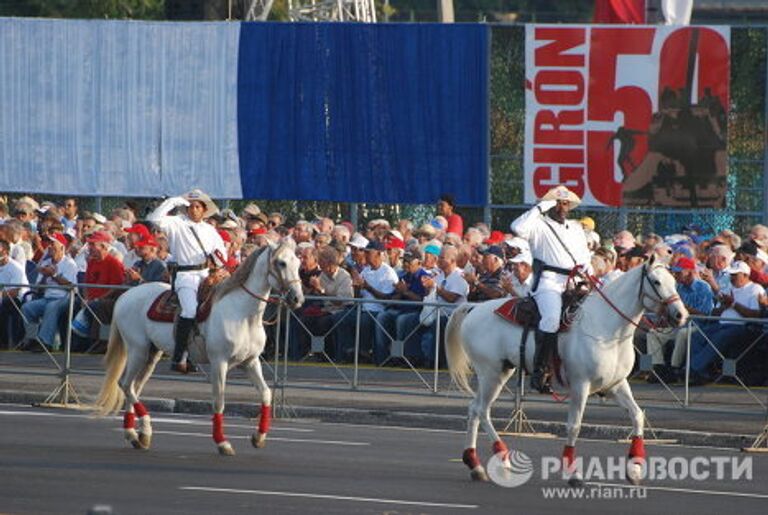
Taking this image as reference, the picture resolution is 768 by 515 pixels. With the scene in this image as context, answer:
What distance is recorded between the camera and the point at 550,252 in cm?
1911

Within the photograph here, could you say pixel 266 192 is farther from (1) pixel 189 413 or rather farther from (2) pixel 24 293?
(1) pixel 189 413

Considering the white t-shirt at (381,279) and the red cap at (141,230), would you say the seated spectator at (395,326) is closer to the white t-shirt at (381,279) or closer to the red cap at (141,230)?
the white t-shirt at (381,279)

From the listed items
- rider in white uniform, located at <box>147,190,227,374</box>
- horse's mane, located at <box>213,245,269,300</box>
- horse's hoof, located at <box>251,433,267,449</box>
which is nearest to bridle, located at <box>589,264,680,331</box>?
horse's mane, located at <box>213,245,269,300</box>

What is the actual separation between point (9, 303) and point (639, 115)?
1032 cm

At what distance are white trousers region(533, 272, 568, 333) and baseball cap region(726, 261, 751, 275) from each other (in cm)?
678

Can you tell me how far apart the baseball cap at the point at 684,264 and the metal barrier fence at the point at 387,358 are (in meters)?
1.01

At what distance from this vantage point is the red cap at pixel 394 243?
28656 millimetres

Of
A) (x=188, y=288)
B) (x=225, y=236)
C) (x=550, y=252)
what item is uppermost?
(x=550, y=252)

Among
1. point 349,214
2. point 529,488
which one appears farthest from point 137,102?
point 529,488

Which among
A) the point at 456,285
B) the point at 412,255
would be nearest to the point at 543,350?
the point at 456,285

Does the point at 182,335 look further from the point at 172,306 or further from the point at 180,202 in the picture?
the point at 180,202

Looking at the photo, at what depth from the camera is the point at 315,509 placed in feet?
52.2

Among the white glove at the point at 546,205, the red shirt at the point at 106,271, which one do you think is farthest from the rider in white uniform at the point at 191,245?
the red shirt at the point at 106,271

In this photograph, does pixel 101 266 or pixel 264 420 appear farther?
pixel 101 266
